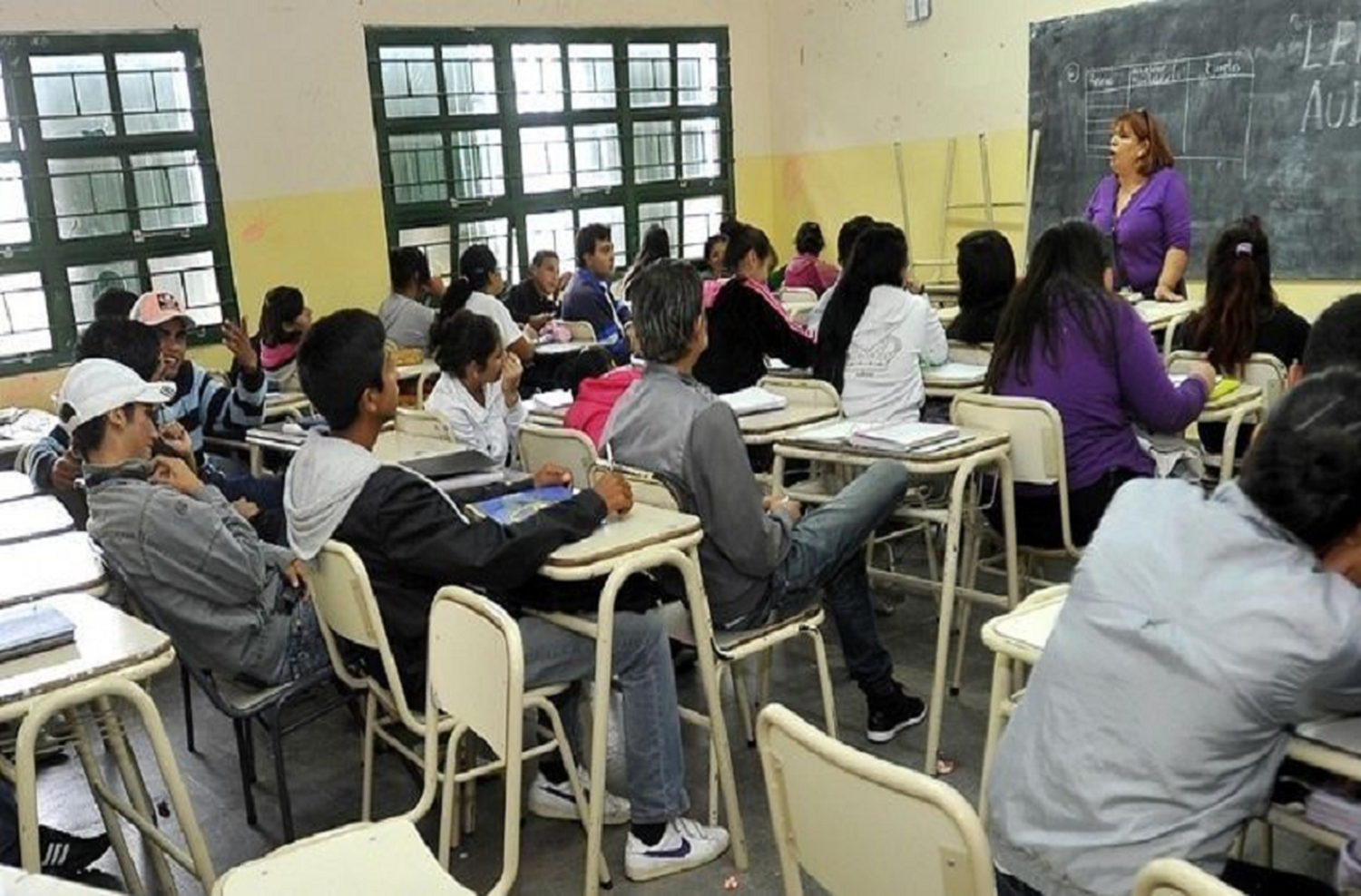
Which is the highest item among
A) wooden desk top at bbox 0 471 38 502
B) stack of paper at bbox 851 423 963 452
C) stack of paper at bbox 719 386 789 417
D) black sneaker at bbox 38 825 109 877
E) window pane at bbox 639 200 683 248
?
window pane at bbox 639 200 683 248

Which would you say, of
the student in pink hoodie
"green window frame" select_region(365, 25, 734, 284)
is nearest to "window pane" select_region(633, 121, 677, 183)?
"green window frame" select_region(365, 25, 734, 284)

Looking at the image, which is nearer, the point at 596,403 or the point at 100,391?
the point at 100,391

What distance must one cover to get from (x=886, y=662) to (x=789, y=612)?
46cm

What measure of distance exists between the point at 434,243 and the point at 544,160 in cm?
92

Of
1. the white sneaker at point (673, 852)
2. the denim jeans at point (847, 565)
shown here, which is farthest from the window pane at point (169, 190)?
the white sneaker at point (673, 852)

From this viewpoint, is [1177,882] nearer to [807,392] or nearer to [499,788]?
[499,788]

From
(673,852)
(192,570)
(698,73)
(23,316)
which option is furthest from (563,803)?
(698,73)

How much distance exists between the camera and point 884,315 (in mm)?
3506

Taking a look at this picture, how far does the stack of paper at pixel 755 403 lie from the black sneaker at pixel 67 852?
1917mm

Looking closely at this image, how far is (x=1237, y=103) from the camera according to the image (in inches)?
217

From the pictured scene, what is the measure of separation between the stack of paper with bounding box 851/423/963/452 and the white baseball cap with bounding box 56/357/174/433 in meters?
1.62

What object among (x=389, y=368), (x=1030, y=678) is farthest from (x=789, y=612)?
(x=1030, y=678)

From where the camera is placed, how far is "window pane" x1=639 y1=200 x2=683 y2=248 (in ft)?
25.4

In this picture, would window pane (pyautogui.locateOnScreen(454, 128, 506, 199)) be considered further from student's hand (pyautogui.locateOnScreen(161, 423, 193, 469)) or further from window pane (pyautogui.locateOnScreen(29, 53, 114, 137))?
student's hand (pyautogui.locateOnScreen(161, 423, 193, 469))
